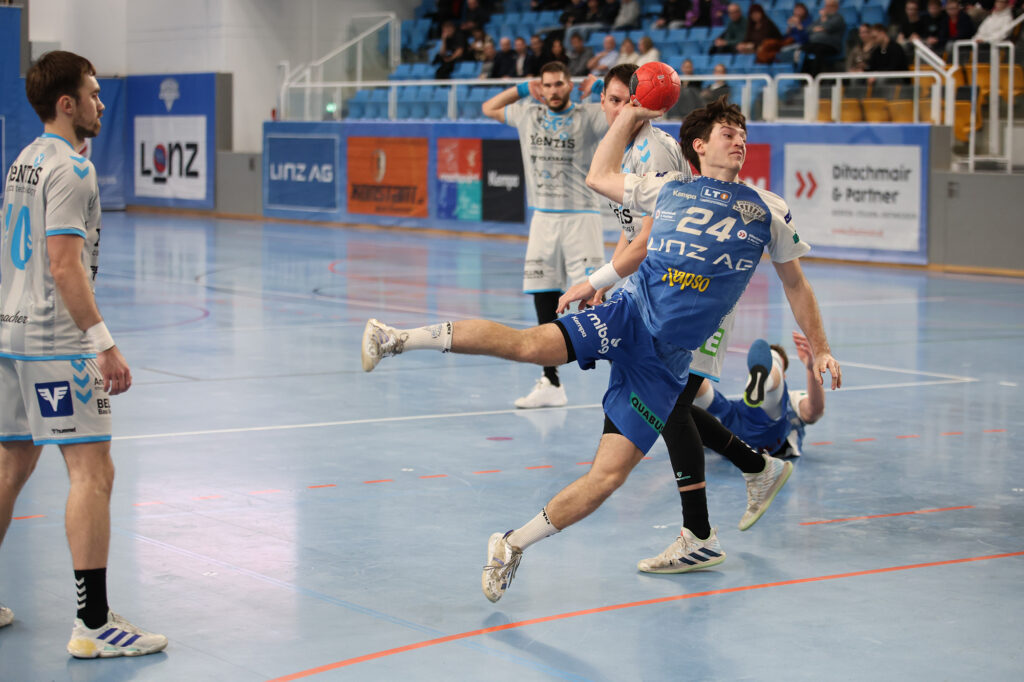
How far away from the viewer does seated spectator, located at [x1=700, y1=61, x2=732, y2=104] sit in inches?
866

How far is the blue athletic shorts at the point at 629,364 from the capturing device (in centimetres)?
546

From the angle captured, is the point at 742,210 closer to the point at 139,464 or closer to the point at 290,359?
the point at 139,464

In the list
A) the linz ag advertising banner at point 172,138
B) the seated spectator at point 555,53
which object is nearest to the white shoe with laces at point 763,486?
the seated spectator at point 555,53

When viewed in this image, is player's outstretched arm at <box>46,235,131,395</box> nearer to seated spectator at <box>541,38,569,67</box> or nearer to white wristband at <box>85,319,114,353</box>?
white wristband at <box>85,319,114,353</box>

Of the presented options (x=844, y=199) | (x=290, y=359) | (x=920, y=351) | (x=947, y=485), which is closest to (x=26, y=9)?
(x=844, y=199)

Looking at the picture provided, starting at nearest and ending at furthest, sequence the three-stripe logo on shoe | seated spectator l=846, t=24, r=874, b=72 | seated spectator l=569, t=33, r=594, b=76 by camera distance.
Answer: the three-stripe logo on shoe → seated spectator l=846, t=24, r=874, b=72 → seated spectator l=569, t=33, r=594, b=76

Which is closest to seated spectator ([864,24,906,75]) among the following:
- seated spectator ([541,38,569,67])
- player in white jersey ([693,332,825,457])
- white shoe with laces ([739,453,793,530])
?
seated spectator ([541,38,569,67])

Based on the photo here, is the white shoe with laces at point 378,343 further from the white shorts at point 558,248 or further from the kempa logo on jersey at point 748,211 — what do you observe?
the white shorts at point 558,248

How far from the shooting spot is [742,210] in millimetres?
5617

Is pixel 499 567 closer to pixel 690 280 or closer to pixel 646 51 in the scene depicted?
pixel 690 280

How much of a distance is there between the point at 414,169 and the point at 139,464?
2104 cm

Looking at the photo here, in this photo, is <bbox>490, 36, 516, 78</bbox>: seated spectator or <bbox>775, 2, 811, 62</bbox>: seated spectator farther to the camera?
<bbox>490, 36, 516, 78</bbox>: seated spectator

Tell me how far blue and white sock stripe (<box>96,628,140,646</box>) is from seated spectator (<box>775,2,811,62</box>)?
20059mm

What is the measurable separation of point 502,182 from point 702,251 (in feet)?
69.2
